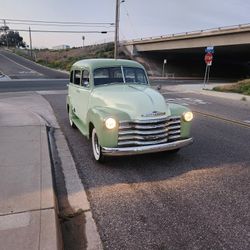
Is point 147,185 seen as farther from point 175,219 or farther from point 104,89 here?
point 104,89

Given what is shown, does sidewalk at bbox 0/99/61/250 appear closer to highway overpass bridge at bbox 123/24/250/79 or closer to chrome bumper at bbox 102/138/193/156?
chrome bumper at bbox 102/138/193/156

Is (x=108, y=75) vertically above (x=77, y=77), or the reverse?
(x=108, y=75)

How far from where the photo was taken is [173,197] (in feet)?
14.3

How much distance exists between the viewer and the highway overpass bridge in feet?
117

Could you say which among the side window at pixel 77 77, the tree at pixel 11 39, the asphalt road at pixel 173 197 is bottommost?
the asphalt road at pixel 173 197

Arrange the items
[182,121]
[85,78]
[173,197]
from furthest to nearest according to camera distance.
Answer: [85,78]
[182,121]
[173,197]

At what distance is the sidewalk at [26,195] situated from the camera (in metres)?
3.09

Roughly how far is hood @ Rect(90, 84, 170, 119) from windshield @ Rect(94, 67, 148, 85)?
287 millimetres

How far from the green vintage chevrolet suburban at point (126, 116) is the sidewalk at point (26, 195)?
116cm

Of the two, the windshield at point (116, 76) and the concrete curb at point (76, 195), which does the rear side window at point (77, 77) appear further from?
the concrete curb at point (76, 195)

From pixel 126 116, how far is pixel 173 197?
1662 millimetres

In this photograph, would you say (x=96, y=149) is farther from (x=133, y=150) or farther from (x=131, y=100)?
(x=131, y=100)

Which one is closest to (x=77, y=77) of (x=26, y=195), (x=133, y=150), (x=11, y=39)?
(x=133, y=150)

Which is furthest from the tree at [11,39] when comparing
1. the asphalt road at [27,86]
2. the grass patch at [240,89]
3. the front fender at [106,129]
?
the front fender at [106,129]
